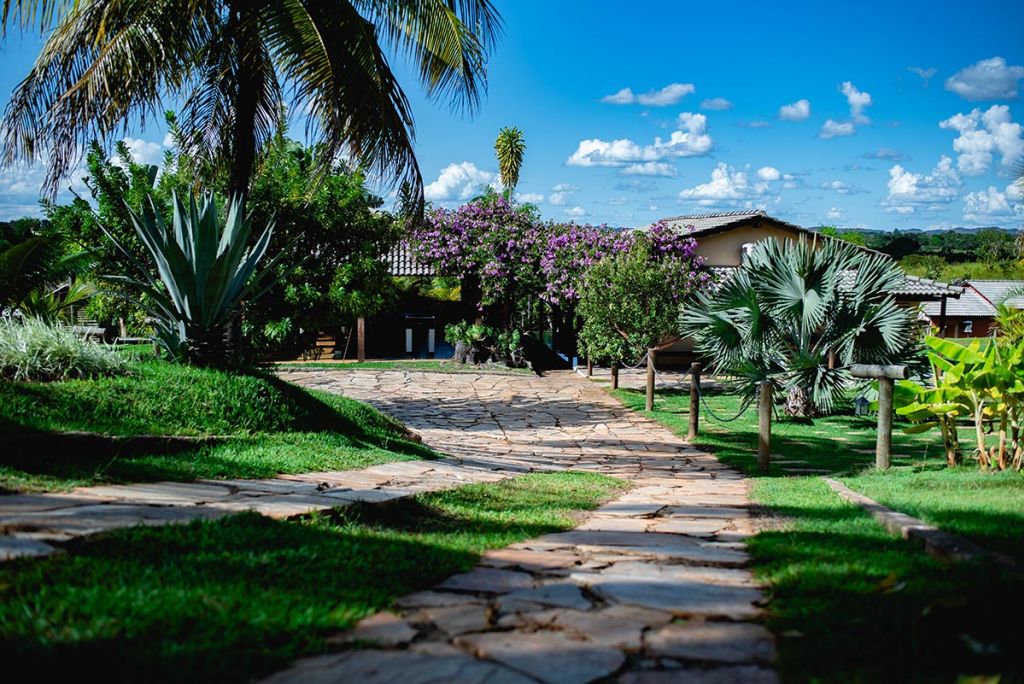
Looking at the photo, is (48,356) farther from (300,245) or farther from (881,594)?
(300,245)

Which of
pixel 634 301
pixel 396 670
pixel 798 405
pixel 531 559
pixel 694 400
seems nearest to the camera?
pixel 396 670

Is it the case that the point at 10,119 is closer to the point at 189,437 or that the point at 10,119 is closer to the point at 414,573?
the point at 189,437

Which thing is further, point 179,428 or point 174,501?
point 179,428

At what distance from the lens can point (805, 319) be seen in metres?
12.2

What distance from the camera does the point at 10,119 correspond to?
9.66 meters

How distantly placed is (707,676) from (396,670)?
93cm

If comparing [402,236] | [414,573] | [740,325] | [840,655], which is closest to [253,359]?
[402,236]

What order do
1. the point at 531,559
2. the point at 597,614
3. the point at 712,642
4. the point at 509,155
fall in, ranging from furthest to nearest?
the point at 509,155
the point at 531,559
the point at 597,614
the point at 712,642

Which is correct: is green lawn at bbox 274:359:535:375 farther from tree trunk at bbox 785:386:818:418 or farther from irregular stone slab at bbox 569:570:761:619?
irregular stone slab at bbox 569:570:761:619

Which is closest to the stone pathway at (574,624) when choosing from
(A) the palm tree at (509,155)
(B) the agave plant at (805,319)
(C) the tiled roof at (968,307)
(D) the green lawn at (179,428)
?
(D) the green lawn at (179,428)

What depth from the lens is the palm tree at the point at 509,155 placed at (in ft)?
136

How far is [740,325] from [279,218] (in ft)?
37.8

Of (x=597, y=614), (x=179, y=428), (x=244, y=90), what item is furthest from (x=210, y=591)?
(x=244, y=90)

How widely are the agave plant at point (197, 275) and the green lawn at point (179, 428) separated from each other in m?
0.39
